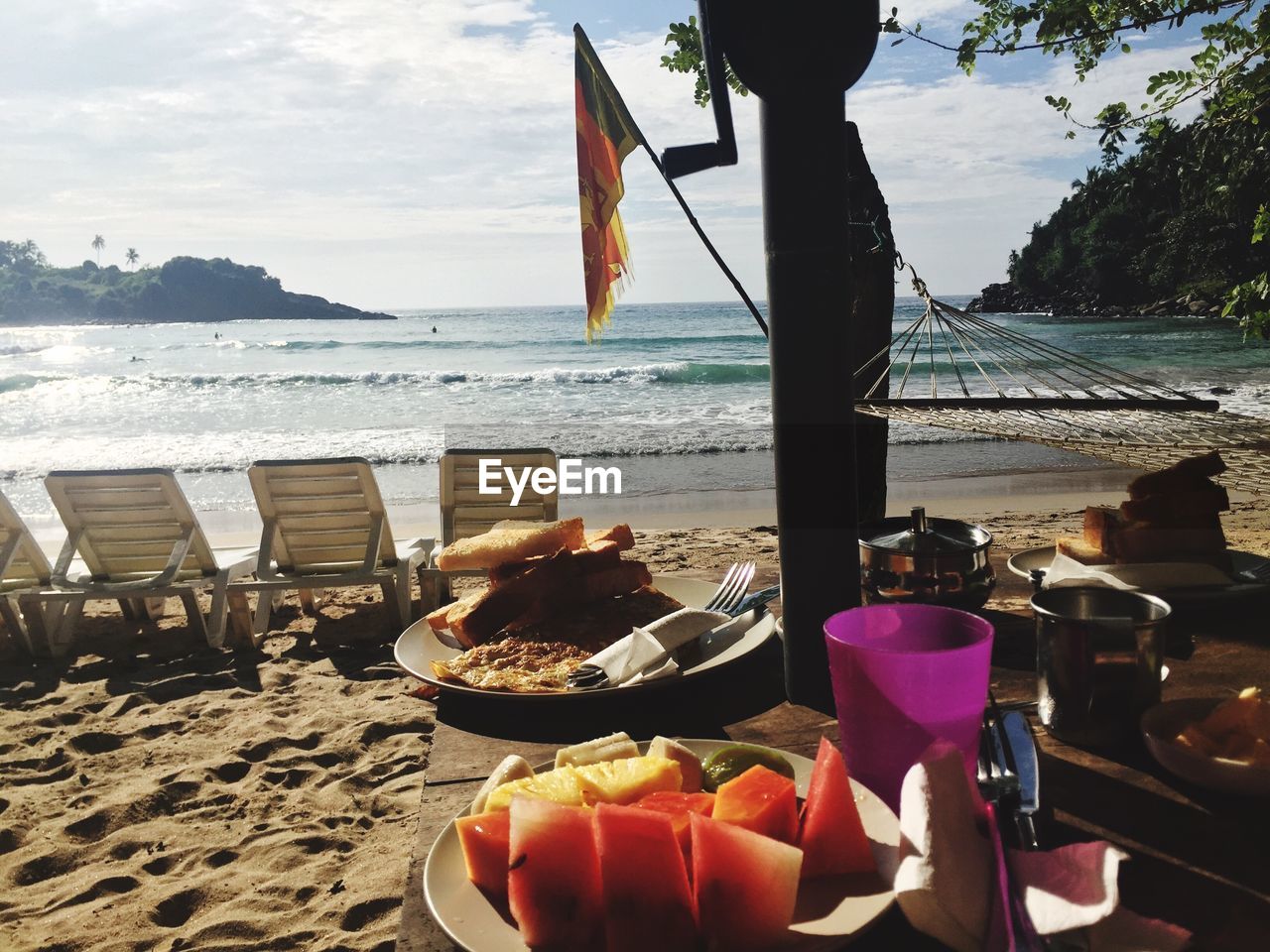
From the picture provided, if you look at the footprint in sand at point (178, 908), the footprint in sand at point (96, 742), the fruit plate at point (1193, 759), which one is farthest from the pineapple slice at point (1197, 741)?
the footprint in sand at point (96, 742)

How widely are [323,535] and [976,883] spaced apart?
6177 mm

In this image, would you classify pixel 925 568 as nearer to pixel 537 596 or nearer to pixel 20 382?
pixel 537 596

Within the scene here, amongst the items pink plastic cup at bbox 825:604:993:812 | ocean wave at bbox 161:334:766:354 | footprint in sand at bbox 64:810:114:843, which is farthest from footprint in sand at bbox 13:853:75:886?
ocean wave at bbox 161:334:766:354

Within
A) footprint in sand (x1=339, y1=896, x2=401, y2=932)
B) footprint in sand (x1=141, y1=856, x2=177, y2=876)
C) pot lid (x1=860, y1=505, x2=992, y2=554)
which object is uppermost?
pot lid (x1=860, y1=505, x2=992, y2=554)

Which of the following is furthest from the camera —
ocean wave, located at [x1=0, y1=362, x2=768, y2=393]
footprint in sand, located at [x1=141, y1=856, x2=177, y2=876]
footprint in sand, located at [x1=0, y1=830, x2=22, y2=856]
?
ocean wave, located at [x1=0, y1=362, x2=768, y2=393]

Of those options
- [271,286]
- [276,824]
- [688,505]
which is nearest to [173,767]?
[276,824]

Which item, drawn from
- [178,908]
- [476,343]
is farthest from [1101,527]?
[476,343]

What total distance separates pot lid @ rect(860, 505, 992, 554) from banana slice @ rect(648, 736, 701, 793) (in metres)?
0.69

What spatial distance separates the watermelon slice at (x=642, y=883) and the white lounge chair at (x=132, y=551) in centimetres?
585

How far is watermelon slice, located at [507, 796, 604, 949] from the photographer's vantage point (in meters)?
0.82

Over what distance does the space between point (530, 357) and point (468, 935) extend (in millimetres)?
32185

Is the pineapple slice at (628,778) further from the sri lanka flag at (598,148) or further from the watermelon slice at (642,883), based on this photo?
the sri lanka flag at (598,148)

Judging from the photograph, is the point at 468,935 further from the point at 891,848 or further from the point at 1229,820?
the point at 1229,820

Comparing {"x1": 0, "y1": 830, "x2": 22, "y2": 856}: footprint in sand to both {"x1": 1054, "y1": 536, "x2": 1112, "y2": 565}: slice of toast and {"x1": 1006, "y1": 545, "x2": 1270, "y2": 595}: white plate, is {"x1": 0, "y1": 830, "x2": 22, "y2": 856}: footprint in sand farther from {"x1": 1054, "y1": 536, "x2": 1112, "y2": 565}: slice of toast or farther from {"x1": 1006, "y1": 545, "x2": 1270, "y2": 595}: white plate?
{"x1": 1054, "y1": 536, "x2": 1112, "y2": 565}: slice of toast
